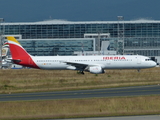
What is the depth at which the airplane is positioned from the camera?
6381 centimetres

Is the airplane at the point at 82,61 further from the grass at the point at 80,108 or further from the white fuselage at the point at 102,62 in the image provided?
the grass at the point at 80,108

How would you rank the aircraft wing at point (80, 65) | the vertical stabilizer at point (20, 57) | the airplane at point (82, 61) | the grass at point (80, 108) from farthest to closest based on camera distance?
the vertical stabilizer at point (20, 57) → the airplane at point (82, 61) → the aircraft wing at point (80, 65) → the grass at point (80, 108)

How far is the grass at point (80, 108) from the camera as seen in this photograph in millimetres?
21031

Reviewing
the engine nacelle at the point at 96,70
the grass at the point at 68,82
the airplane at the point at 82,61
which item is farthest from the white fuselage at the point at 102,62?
the grass at the point at 68,82

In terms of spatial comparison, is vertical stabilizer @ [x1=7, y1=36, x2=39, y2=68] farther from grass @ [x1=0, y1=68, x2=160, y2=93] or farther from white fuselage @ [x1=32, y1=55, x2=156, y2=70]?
grass @ [x1=0, y1=68, x2=160, y2=93]

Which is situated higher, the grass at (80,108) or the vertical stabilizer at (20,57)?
the vertical stabilizer at (20,57)

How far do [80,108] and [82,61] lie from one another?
41.7 meters

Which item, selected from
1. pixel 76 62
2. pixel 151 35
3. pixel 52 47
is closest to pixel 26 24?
pixel 52 47

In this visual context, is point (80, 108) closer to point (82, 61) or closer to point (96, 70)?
point (96, 70)

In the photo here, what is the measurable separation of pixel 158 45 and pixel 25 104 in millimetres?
123210

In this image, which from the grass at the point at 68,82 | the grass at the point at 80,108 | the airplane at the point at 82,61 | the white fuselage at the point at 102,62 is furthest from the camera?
the white fuselage at the point at 102,62

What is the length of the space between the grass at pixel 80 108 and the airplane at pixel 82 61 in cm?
3596

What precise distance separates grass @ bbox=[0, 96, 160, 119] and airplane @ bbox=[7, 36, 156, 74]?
118ft

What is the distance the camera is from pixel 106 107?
23406 millimetres
